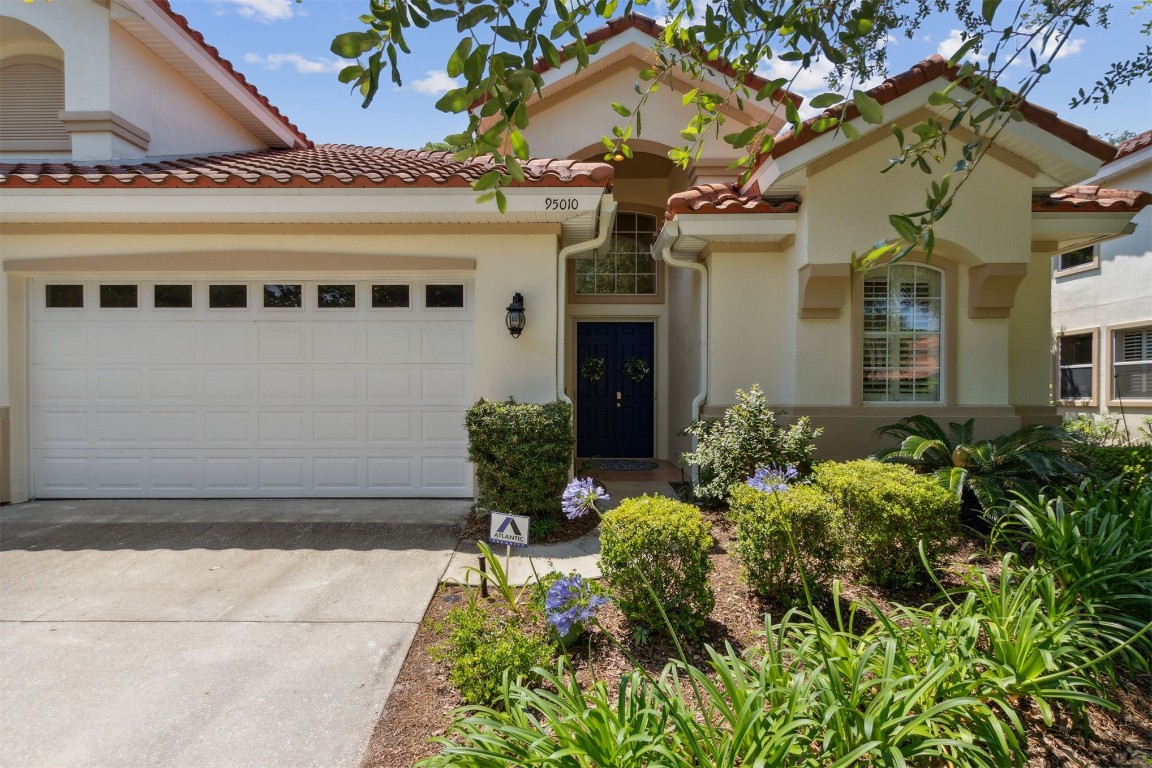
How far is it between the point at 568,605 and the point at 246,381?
568 centimetres

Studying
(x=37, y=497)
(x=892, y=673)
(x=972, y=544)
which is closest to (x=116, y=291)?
(x=37, y=497)

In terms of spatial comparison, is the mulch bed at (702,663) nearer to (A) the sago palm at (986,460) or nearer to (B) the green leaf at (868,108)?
(A) the sago palm at (986,460)

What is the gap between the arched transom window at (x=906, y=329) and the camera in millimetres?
7160

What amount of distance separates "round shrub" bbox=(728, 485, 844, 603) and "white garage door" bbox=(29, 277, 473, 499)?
4059mm

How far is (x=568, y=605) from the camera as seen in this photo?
322cm

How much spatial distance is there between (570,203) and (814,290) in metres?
2.98

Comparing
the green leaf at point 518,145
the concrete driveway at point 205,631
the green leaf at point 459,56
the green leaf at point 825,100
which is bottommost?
the concrete driveway at point 205,631

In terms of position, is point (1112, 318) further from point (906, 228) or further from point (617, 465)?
point (906, 228)

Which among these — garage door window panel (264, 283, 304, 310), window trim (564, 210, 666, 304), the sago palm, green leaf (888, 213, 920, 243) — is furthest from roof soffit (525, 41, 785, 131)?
green leaf (888, 213, 920, 243)

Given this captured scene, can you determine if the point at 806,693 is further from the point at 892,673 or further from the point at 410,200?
the point at 410,200

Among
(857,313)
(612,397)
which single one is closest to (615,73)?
(612,397)

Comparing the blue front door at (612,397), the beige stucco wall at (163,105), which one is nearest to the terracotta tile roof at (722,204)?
the blue front door at (612,397)

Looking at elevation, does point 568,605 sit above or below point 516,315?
below

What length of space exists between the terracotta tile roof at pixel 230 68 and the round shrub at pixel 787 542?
1015 cm
